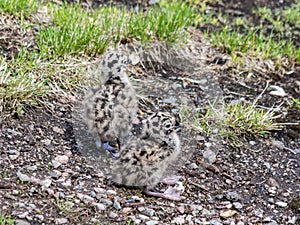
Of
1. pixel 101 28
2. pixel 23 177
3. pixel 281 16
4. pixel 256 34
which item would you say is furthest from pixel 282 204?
pixel 281 16

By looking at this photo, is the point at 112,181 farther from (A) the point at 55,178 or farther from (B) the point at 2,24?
(B) the point at 2,24

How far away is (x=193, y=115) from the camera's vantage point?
6.27 meters

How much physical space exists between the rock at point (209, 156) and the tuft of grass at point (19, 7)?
8.54 feet

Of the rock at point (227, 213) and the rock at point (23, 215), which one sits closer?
the rock at point (23, 215)

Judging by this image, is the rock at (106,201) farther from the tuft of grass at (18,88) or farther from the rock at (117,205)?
the tuft of grass at (18,88)

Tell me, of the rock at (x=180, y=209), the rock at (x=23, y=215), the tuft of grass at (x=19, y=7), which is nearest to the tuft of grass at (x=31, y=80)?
the tuft of grass at (x=19, y=7)

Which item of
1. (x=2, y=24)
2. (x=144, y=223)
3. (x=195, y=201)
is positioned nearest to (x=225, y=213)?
(x=195, y=201)

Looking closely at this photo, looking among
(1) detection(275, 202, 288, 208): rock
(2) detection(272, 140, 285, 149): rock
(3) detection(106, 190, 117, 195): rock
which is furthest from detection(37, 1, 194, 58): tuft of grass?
(1) detection(275, 202, 288, 208): rock

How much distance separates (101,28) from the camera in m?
6.88

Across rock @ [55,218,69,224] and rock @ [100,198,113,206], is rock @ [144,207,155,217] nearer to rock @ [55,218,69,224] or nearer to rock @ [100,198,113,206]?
rock @ [100,198,113,206]

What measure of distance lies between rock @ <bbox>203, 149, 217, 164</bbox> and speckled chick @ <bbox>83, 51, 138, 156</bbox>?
784mm

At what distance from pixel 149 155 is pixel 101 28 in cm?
234

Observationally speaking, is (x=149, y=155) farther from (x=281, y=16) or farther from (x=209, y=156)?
(x=281, y=16)

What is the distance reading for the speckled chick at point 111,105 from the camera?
5.35 metres
